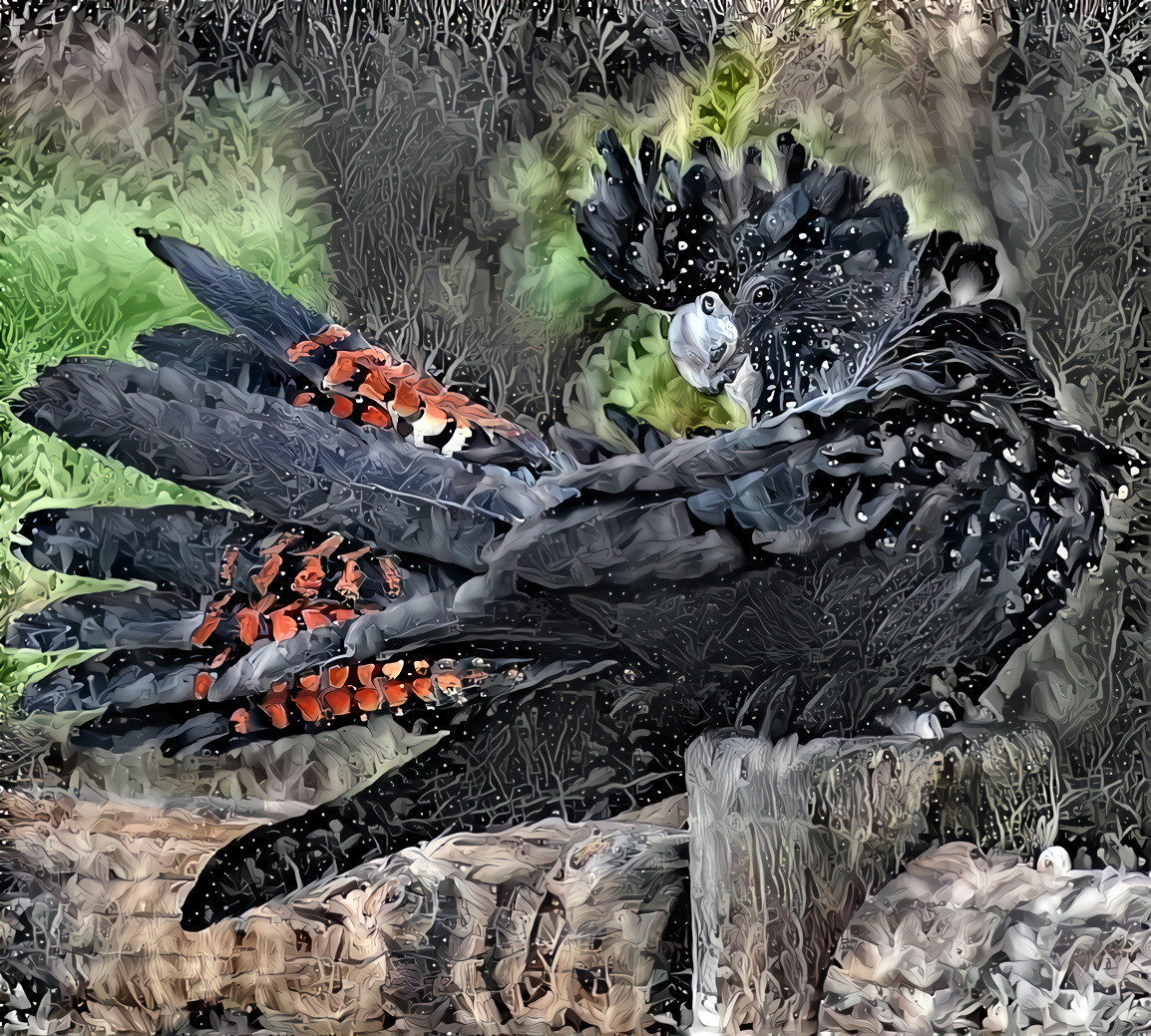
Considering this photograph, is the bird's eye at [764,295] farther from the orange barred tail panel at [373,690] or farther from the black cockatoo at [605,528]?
the orange barred tail panel at [373,690]

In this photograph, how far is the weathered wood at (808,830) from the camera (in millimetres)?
1620

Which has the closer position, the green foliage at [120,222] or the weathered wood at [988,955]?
the weathered wood at [988,955]

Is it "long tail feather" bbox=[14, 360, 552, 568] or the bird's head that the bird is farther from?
"long tail feather" bbox=[14, 360, 552, 568]

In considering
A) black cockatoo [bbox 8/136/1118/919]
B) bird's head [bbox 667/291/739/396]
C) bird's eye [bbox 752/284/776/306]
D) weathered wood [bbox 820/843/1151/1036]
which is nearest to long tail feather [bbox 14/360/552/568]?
black cockatoo [bbox 8/136/1118/919]

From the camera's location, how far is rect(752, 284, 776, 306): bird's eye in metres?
1.73

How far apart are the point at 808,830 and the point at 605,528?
0.55 metres

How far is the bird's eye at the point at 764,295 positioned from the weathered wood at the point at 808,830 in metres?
0.69

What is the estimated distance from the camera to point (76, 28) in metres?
1.79

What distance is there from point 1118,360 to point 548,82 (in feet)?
3.34

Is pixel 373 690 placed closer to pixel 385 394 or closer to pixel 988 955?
pixel 385 394

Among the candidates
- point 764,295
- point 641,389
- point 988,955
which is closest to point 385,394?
point 641,389

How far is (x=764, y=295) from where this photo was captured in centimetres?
173

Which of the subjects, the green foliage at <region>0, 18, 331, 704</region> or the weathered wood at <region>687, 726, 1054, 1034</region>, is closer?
the weathered wood at <region>687, 726, 1054, 1034</region>

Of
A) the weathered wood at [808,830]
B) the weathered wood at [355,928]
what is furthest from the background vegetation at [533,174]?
the weathered wood at [355,928]
